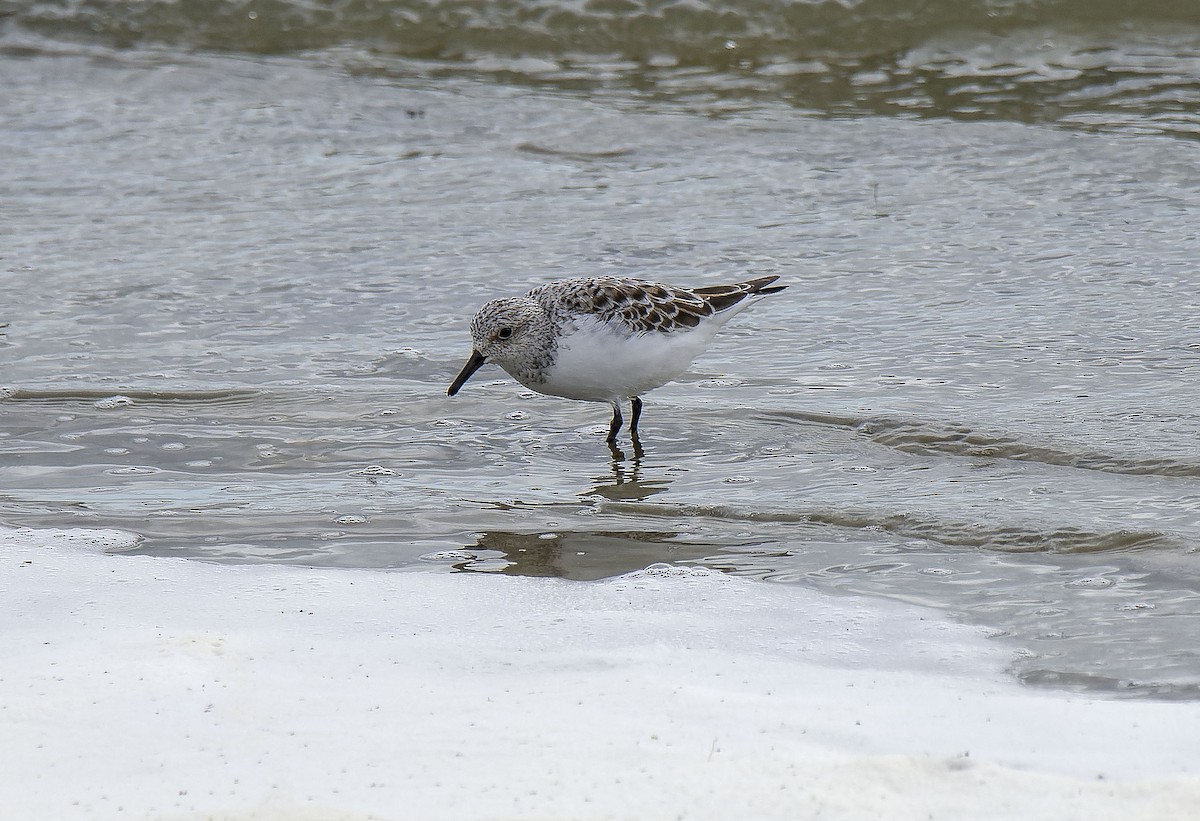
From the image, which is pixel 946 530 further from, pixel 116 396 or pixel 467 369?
pixel 116 396

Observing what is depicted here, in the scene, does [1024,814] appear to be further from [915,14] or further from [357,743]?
[915,14]

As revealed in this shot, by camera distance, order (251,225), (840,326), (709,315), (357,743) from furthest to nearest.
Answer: (251,225) < (840,326) < (709,315) < (357,743)

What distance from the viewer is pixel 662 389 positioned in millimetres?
6355

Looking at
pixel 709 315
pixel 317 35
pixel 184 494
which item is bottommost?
pixel 184 494

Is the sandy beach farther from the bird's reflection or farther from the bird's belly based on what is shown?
the bird's belly

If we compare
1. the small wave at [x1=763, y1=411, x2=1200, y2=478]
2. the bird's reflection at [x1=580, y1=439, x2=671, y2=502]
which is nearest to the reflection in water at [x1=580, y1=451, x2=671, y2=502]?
the bird's reflection at [x1=580, y1=439, x2=671, y2=502]

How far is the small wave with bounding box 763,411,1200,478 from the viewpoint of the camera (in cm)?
493

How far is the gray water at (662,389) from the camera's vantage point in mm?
4523

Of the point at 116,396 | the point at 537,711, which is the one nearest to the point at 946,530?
the point at 537,711

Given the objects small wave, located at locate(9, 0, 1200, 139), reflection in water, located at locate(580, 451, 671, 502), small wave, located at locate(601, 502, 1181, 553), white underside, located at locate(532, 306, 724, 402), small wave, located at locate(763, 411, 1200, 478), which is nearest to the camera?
small wave, located at locate(601, 502, 1181, 553)

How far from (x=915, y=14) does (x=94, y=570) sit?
31.4ft

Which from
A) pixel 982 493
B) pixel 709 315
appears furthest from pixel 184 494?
pixel 982 493

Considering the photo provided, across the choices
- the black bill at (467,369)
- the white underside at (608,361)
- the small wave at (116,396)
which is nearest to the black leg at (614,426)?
the white underside at (608,361)

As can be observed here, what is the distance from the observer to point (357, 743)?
122 inches
